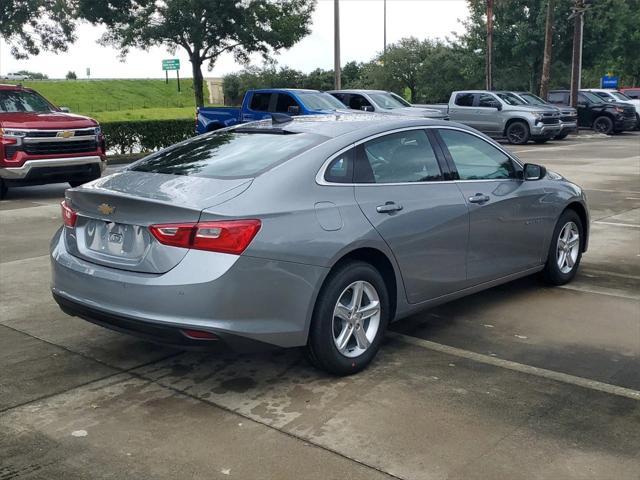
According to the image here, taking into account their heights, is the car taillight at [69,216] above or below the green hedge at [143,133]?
above

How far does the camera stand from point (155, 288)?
13.2 ft

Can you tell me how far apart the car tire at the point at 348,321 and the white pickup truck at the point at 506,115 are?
20976 mm

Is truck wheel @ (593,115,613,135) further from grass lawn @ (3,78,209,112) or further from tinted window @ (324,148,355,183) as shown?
grass lawn @ (3,78,209,112)

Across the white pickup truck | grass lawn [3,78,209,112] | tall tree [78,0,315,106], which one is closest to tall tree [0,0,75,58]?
tall tree [78,0,315,106]

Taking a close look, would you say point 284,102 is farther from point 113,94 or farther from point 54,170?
point 113,94

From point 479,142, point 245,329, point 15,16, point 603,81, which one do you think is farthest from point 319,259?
point 603,81

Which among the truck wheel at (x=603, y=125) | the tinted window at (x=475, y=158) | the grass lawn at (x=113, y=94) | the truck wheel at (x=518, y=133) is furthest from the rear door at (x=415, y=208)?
the grass lawn at (x=113, y=94)

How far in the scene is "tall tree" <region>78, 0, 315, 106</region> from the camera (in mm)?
28016

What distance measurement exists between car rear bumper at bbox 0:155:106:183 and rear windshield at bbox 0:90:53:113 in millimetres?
1330

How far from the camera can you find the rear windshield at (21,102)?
12602 millimetres

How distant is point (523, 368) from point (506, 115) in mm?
22093

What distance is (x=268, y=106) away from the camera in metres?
19.2

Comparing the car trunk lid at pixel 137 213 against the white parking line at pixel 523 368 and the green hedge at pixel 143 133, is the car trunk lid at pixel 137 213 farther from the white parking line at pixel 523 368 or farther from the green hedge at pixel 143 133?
the green hedge at pixel 143 133

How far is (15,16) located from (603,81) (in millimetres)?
33874
